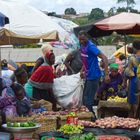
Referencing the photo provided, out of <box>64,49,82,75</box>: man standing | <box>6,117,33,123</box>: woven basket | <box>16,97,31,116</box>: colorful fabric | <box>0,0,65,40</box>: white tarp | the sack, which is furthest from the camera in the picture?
<box>0,0,65,40</box>: white tarp

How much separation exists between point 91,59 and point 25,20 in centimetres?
413

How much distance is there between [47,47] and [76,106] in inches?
49.9

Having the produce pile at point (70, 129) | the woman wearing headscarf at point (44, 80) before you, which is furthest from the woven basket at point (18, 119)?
the woman wearing headscarf at point (44, 80)

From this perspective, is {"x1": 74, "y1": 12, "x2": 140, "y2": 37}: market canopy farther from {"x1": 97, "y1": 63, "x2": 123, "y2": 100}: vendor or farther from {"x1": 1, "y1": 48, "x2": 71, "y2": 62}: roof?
{"x1": 1, "y1": 48, "x2": 71, "y2": 62}: roof

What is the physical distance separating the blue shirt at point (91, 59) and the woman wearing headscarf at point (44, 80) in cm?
65

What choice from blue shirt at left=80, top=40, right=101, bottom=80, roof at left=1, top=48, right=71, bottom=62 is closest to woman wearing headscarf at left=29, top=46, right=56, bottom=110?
blue shirt at left=80, top=40, right=101, bottom=80

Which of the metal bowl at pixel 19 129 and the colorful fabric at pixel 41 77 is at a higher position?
the colorful fabric at pixel 41 77

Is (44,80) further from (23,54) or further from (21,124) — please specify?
(23,54)

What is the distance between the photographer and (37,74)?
28.6 ft

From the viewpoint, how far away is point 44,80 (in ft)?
28.7

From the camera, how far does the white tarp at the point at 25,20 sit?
12159 mm

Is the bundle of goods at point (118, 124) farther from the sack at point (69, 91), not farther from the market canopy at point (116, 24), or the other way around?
the market canopy at point (116, 24)

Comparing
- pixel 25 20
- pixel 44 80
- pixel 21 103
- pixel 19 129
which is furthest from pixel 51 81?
pixel 25 20

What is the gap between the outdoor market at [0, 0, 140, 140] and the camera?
6570mm
